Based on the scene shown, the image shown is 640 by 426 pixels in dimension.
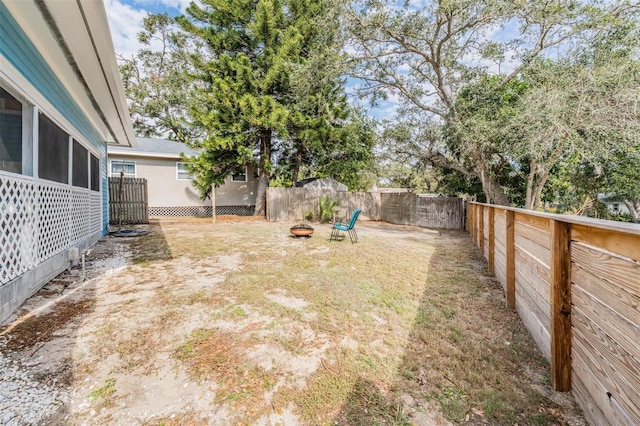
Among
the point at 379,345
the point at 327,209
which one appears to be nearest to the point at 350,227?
the point at 379,345

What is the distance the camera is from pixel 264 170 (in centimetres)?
1408

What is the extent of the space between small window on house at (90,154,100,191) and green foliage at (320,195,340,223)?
832cm

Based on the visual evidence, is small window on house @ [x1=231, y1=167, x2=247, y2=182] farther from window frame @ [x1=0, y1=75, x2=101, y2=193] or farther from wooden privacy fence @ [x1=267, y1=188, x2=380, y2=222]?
window frame @ [x1=0, y1=75, x2=101, y2=193]

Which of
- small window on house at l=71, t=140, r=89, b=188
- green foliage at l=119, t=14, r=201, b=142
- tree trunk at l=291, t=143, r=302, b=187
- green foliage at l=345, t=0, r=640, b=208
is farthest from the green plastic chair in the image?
green foliage at l=119, t=14, r=201, b=142

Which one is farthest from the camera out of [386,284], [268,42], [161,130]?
[161,130]

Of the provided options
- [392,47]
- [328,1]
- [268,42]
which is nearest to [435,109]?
[392,47]

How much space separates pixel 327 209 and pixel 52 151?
10079 millimetres

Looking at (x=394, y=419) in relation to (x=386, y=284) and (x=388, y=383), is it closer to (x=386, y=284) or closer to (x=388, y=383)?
(x=388, y=383)

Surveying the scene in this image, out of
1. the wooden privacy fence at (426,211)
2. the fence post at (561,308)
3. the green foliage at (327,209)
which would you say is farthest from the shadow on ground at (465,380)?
the green foliage at (327,209)

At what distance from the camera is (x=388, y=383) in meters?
2.00

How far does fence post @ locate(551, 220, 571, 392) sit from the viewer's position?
6.16ft

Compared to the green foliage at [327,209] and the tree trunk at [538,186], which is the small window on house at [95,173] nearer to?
the green foliage at [327,209]

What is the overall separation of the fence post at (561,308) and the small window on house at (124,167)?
15.5 meters

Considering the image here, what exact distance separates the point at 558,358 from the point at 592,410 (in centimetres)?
35
